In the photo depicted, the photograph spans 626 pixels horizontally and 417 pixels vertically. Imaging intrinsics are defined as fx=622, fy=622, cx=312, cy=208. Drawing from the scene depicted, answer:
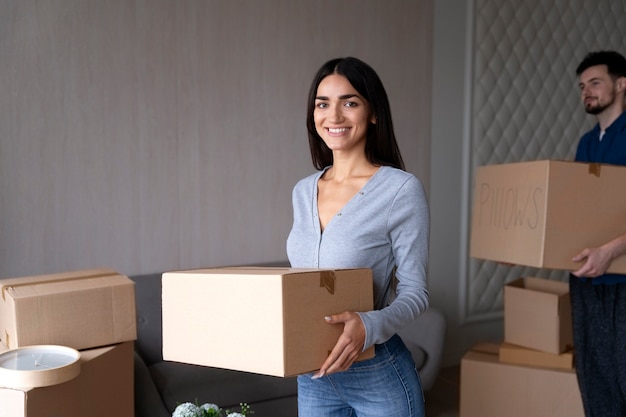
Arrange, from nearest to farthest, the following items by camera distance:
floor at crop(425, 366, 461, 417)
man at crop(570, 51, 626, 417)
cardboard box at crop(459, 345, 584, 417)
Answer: man at crop(570, 51, 626, 417), cardboard box at crop(459, 345, 584, 417), floor at crop(425, 366, 461, 417)

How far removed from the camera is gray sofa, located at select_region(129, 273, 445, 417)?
223 cm

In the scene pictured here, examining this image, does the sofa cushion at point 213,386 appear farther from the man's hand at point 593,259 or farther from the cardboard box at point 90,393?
the man's hand at point 593,259

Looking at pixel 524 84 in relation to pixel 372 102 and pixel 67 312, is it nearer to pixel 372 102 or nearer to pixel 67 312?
pixel 372 102

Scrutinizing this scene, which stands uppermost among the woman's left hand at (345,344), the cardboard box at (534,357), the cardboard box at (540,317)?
the woman's left hand at (345,344)

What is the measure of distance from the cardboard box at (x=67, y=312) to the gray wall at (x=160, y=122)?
99 cm

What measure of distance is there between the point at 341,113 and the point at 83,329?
0.86 meters

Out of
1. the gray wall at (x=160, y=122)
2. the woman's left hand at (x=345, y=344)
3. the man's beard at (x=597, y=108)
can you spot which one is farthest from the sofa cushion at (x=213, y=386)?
the man's beard at (x=597, y=108)

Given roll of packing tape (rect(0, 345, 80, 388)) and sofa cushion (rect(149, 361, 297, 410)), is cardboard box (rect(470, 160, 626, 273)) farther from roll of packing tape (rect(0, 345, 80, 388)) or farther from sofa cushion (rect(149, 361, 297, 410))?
roll of packing tape (rect(0, 345, 80, 388))

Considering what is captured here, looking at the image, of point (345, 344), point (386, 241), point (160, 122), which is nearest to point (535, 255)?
point (386, 241)

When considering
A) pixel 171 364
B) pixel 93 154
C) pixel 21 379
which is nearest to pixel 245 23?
pixel 93 154

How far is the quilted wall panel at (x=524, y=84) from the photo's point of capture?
368cm

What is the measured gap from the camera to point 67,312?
1.57m

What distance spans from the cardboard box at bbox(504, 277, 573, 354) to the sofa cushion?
3.19 ft

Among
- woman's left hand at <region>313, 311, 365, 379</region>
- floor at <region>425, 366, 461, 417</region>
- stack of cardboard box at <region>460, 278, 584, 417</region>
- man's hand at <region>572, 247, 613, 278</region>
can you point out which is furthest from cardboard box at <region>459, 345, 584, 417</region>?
woman's left hand at <region>313, 311, 365, 379</region>
